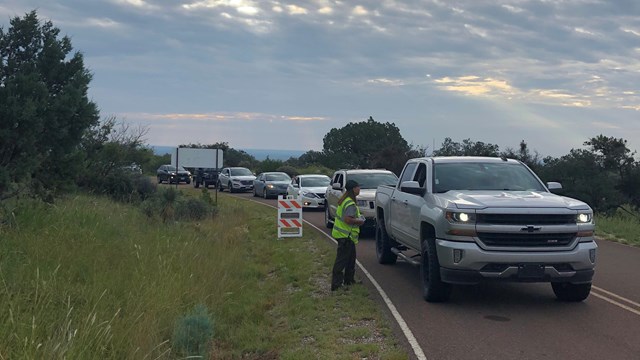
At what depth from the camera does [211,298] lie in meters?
8.77

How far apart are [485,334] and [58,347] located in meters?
4.79

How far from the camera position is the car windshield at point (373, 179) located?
17.3m

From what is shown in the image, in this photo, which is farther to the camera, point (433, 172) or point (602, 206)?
point (602, 206)

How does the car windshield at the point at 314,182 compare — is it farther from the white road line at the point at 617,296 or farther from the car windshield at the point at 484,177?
the white road line at the point at 617,296

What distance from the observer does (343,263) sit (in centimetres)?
988

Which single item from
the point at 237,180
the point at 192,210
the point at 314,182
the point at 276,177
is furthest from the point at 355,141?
the point at 192,210

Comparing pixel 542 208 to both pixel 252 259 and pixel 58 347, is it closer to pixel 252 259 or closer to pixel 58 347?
pixel 58 347

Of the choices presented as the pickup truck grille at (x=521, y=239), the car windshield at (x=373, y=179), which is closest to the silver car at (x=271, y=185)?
the car windshield at (x=373, y=179)

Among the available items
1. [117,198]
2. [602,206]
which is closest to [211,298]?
[117,198]

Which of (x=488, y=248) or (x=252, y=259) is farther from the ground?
(x=488, y=248)

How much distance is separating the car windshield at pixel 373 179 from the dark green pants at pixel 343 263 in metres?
7.12

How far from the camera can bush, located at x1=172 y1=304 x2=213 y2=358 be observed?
20.0ft

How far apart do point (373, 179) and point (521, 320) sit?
9.85m

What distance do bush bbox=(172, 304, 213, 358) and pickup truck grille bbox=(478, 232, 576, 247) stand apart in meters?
3.86
